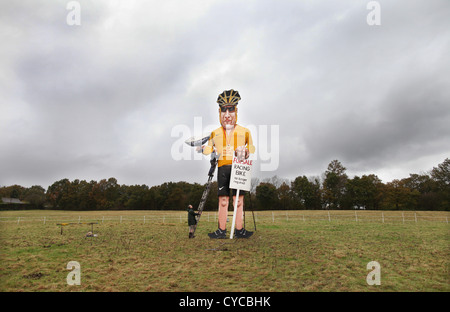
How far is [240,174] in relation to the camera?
11.7 m

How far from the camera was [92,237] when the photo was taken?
13.0m

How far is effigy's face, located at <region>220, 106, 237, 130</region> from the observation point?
12.9 meters

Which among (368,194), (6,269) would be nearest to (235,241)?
(6,269)

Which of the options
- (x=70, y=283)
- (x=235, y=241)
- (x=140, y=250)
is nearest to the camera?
(x=70, y=283)

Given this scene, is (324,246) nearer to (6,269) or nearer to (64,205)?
(6,269)

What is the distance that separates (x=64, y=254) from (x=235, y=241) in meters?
6.81

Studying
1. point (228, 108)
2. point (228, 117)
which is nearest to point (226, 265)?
point (228, 117)

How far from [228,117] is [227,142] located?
1.35m

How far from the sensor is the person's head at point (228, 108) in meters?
12.9

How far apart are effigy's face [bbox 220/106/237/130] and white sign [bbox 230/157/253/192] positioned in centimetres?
202

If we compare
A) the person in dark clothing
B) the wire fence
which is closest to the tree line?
the wire fence

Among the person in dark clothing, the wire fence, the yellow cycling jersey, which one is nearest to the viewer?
the person in dark clothing

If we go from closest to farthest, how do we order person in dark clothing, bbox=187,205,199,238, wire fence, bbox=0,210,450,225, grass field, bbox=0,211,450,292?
grass field, bbox=0,211,450,292, person in dark clothing, bbox=187,205,199,238, wire fence, bbox=0,210,450,225

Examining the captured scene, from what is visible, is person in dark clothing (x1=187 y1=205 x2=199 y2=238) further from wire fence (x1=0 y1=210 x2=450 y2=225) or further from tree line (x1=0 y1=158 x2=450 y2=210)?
tree line (x1=0 y1=158 x2=450 y2=210)
